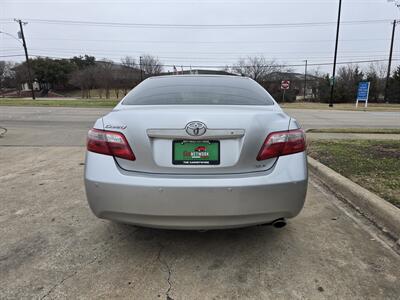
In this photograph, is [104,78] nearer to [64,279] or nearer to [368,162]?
[368,162]

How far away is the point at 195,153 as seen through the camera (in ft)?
6.70

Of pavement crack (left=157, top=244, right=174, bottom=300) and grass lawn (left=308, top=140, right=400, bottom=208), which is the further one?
grass lawn (left=308, top=140, right=400, bottom=208)

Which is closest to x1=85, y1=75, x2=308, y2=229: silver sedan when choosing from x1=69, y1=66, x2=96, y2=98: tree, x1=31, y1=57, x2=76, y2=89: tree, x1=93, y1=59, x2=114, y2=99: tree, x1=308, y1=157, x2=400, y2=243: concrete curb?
x1=308, y1=157, x2=400, y2=243: concrete curb

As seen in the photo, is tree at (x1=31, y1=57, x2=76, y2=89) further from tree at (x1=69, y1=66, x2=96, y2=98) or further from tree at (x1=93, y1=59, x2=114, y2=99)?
tree at (x1=93, y1=59, x2=114, y2=99)

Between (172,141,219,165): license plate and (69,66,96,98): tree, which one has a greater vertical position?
(69,66,96,98): tree

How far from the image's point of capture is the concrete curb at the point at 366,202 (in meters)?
2.80

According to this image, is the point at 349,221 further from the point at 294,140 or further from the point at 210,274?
the point at 210,274

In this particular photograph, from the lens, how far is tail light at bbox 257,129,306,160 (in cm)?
208

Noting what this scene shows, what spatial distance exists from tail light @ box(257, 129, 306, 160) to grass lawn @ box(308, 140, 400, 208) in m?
1.80

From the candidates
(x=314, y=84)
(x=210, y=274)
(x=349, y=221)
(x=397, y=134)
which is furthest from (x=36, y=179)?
(x=314, y=84)

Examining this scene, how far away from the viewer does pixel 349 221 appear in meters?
3.03

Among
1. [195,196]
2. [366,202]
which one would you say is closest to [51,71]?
[366,202]

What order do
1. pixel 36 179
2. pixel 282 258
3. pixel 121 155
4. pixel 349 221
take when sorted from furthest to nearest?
pixel 36 179 < pixel 349 221 < pixel 282 258 < pixel 121 155

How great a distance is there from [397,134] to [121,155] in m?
9.89
